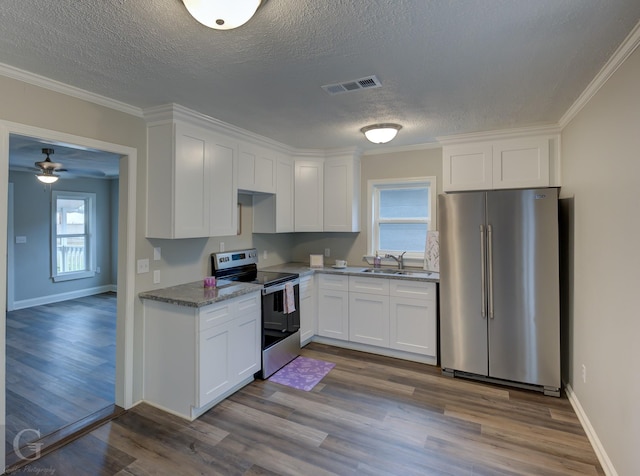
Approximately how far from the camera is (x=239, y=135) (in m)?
3.42

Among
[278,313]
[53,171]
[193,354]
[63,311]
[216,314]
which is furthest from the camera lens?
→ [63,311]

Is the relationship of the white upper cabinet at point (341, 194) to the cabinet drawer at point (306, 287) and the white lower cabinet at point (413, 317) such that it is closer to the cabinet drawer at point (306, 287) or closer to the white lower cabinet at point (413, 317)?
the cabinet drawer at point (306, 287)

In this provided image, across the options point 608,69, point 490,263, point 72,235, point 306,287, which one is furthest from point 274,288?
point 72,235

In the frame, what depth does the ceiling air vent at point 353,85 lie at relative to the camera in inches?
87.7

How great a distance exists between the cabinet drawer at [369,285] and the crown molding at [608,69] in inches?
88.0

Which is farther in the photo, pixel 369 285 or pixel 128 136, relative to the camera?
pixel 369 285

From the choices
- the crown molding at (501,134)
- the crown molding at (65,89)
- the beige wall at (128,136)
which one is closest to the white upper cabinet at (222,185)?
the beige wall at (128,136)

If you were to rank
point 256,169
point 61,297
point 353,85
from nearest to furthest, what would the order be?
point 353,85 → point 256,169 → point 61,297

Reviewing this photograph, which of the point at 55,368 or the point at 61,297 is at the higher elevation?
the point at 61,297

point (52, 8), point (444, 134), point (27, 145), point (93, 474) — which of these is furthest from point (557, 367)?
point (27, 145)

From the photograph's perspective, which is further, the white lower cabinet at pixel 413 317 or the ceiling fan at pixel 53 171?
the ceiling fan at pixel 53 171

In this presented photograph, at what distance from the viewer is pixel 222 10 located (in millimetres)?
1341

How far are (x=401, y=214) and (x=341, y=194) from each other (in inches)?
31.9

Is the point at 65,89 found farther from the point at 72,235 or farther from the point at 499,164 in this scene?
the point at 72,235
